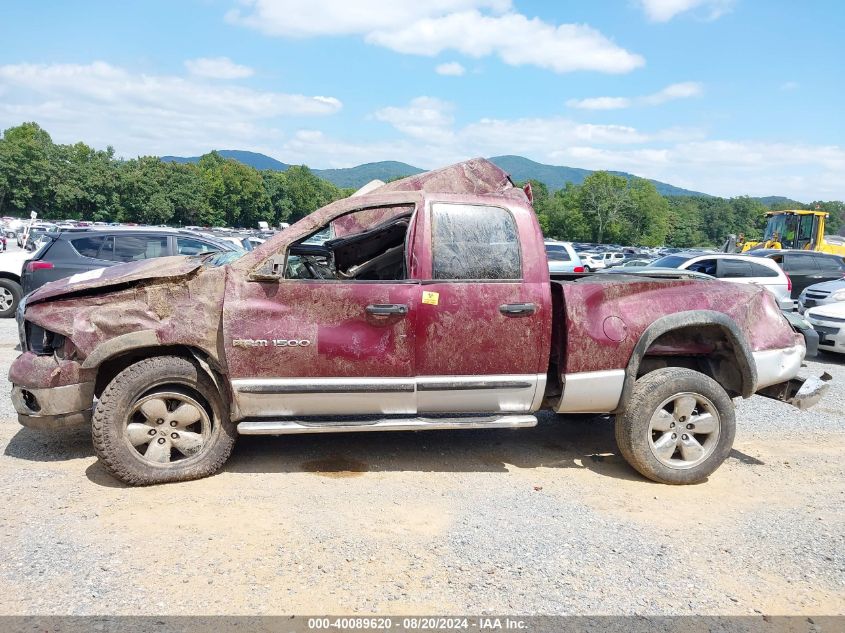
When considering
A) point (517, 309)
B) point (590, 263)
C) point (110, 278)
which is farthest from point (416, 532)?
point (590, 263)

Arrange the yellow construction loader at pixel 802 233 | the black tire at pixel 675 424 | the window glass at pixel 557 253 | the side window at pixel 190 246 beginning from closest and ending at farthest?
the black tire at pixel 675 424 → the side window at pixel 190 246 → the window glass at pixel 557 253 → the yellow construction loader at pixel 802 233

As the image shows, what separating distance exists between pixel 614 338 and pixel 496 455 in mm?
1393

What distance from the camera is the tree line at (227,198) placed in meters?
82.8

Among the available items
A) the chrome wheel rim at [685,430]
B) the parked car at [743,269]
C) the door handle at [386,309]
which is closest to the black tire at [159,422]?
the door handle at [386,309]

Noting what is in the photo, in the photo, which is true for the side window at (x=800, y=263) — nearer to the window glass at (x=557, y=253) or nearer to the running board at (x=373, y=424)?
the window glass at (x=557, y=253)

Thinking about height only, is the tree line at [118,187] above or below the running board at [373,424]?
above

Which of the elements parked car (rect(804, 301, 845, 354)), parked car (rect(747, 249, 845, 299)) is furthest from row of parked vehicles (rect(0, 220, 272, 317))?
parked car (rect(747, 249, 845, 299))

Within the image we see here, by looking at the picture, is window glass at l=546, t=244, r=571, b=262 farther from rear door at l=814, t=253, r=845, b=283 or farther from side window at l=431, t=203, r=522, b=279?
side window at l=431, t=203, r=522, b=279

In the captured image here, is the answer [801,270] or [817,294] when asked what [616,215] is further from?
[817,294]

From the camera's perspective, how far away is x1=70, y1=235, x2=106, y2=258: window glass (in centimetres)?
964

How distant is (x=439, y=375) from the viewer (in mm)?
4359

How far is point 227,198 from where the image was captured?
11731 cm

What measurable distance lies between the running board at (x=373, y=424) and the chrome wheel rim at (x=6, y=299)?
918 cm

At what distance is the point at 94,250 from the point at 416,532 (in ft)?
26.6
